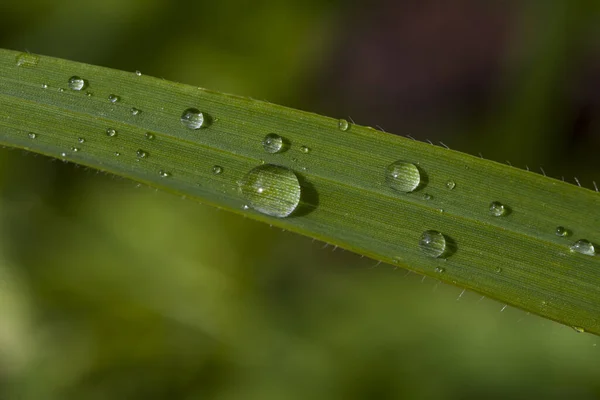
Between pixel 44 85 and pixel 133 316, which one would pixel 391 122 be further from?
pixel 44 85

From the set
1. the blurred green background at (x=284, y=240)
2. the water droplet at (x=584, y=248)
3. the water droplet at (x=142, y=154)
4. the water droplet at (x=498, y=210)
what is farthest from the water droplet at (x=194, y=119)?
the blurred green background at (x=284, y=240)

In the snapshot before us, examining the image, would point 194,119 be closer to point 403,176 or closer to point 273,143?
point 273,143

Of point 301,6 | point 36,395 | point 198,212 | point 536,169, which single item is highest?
point 301,6

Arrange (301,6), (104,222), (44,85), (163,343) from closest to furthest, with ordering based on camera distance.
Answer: (44,85), (163,343), (104,222), (301,6)

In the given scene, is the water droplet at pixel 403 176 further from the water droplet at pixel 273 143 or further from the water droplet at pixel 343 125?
the water droplet at pixel 273 143

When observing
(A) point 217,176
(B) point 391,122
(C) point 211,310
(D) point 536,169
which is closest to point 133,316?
(C) point 211,310

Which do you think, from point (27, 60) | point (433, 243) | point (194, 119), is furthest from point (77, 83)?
point (433, 243)

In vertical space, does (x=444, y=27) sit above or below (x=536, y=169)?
above

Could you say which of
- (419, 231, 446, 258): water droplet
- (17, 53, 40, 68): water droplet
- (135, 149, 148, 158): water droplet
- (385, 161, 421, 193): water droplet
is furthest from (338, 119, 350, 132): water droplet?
(17, 53, 40, 68): water droplet
